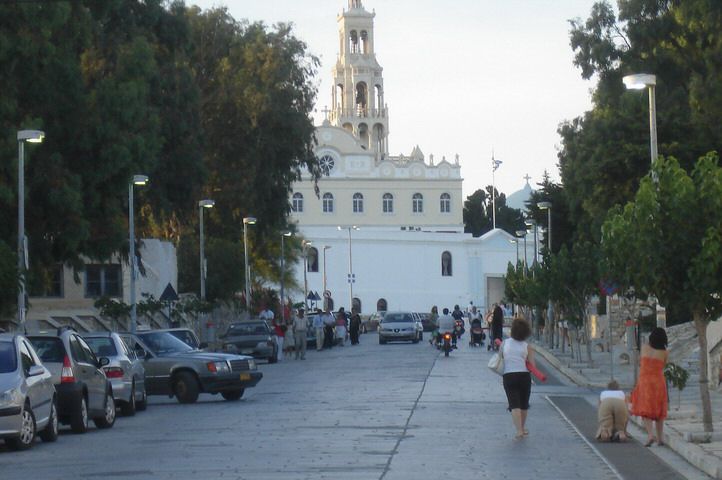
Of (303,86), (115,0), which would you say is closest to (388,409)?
(115,0)

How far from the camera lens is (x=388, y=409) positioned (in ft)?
83.4

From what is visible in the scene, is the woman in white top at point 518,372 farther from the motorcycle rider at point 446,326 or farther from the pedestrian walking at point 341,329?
the pedestrian walking at point 341,329

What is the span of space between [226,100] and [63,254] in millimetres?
20205

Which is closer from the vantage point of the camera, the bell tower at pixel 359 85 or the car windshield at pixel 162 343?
the car windshield at pixel 162 343

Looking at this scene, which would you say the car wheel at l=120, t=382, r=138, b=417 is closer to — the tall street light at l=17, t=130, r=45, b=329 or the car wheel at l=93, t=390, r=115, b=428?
the car wheel at l=93, t=390, r=115, b=428

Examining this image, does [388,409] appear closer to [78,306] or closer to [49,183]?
[49,183]

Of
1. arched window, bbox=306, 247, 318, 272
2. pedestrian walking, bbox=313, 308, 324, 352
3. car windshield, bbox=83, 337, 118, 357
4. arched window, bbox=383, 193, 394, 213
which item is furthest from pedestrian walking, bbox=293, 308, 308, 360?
arched window, bbox=383, 193, 394, 213

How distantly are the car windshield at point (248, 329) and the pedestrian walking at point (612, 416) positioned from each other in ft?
104

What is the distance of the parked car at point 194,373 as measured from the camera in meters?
29.1

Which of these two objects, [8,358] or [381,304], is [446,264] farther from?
[8,358]

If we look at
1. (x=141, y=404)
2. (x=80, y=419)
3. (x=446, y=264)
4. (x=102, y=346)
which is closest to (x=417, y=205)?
(x=446, y=264)

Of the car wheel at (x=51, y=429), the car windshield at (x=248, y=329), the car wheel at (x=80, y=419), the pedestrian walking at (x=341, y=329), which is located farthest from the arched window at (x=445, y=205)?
the car wheel at (x=51, y=429)

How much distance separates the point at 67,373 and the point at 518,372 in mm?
6746

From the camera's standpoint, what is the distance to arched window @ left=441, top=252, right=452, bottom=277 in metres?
140
